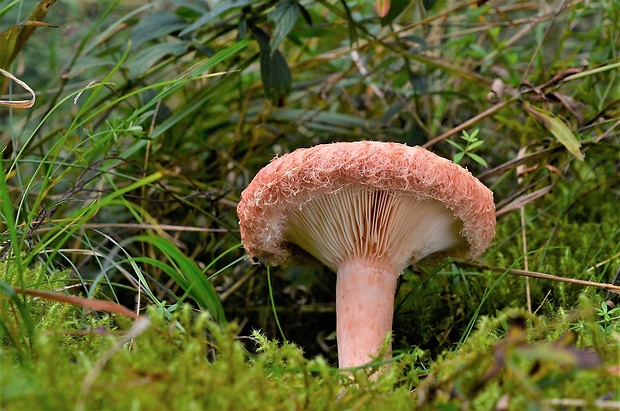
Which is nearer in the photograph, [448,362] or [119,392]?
[119,392]

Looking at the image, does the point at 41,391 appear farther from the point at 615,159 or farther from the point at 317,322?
Result: the point at 615,159

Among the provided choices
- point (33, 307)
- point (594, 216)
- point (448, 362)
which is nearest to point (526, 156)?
point (594, 216)

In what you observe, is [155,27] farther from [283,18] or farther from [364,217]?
[364,217]

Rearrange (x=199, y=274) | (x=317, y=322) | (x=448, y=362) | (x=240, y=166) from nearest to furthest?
(x=448, y=362) < (x=199, y=274) < (x=317, y=322) < (x=240, y=166)

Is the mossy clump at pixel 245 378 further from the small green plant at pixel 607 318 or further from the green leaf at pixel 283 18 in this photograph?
the green leaf at pixel 283 18

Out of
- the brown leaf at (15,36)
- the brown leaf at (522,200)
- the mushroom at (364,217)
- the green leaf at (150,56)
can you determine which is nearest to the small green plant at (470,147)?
the mushroom at (364,217)

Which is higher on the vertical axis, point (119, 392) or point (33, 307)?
point (119, 392)

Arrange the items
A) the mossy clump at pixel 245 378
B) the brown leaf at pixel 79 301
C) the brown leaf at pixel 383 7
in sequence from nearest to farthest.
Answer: the mossy clump at pixel 245 378
the brown leaf at pixel 79 301
the brown leaf at pixel 383 7
